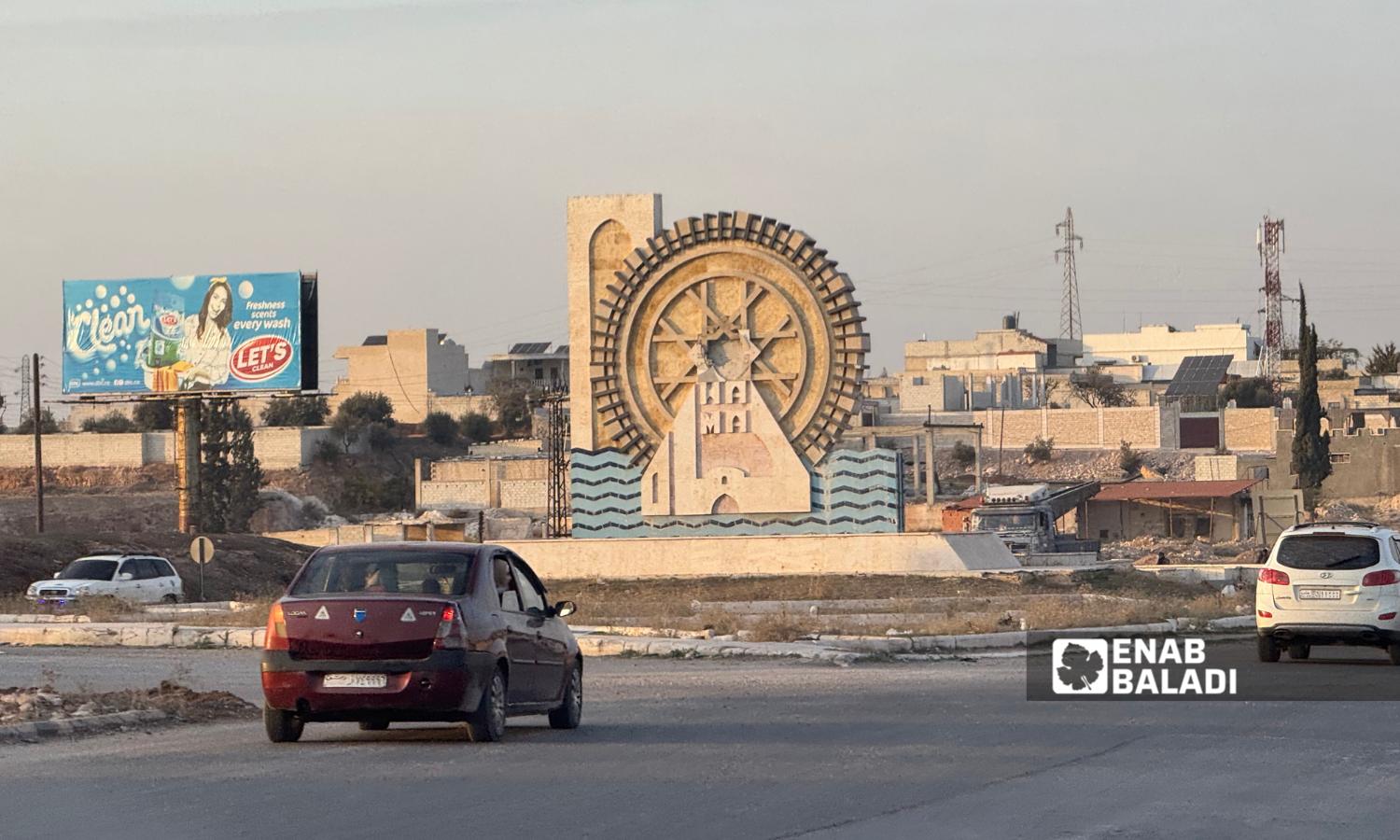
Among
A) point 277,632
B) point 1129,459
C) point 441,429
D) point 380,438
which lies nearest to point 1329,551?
point 277,632

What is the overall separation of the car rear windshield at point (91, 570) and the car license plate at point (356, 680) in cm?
3118

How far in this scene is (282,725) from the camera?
1431 cm

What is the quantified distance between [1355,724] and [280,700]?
29.1 ft

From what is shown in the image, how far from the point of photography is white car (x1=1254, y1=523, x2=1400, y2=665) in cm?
2278

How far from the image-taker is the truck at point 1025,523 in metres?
60.0

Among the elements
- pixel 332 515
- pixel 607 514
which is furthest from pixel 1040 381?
pixel 607 514

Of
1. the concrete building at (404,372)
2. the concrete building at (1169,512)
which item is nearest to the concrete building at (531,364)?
the concrete building at (404,372)

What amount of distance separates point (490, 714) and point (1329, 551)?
12910 millimetres

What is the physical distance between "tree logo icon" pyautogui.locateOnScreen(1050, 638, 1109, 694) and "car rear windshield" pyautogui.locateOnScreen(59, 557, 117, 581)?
983 inches

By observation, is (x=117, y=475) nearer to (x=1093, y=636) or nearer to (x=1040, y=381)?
(x=1040, y=381)

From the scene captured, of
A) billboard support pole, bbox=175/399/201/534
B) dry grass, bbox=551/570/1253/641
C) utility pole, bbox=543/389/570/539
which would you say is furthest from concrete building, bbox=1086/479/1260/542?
billboard support pole, bbox=175/399/201/534

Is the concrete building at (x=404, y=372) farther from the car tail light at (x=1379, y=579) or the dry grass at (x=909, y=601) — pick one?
the car tail light at (x=1379, y=579)

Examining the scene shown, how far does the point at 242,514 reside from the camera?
9512 centimetres

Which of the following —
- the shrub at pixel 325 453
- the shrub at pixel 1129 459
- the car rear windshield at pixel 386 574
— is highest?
the shrub at pixel 325 453
